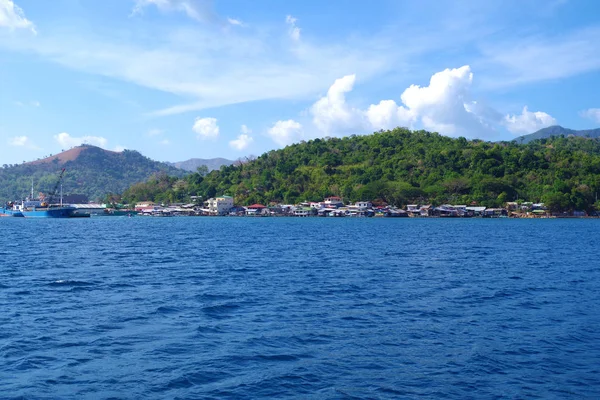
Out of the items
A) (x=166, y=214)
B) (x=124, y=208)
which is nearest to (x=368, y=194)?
(x=166, y=214)

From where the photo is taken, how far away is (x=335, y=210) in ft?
481

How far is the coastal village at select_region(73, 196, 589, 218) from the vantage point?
435ft

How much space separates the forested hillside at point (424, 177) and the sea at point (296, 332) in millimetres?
113118

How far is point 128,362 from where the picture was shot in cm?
1311

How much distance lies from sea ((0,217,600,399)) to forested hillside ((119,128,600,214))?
113m

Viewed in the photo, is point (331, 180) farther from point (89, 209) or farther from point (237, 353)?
point (237, 353)

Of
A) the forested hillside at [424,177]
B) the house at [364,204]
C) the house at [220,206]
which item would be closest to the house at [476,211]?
the forested hillside at [424,177]

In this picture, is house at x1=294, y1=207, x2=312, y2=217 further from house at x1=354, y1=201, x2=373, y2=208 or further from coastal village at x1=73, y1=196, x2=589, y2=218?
house at x1=354, y1=201, x2=373, y2=208

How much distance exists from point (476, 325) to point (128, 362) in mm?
10480

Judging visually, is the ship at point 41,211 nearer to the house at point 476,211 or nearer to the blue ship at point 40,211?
the blue ship at point 40,211

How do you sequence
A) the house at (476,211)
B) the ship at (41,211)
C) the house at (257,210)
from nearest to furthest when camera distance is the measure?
the ship at (41,211) < the house at (476,211) < the house at (257,210)

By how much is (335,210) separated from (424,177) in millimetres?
30534

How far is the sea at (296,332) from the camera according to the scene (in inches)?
466

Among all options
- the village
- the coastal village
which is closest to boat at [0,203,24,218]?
the coastal village
